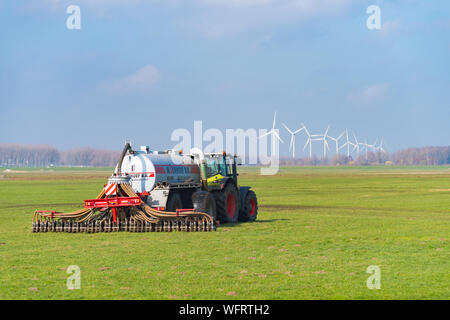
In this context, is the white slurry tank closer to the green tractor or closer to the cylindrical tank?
the cylindrical tank

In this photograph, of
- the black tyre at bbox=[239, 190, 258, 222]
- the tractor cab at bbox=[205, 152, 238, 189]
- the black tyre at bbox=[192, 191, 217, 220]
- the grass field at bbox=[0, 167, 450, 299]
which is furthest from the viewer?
the black tyre at bbox=[239, 190, 258, 222]

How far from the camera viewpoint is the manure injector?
24.6 m

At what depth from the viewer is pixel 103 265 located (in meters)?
16.1

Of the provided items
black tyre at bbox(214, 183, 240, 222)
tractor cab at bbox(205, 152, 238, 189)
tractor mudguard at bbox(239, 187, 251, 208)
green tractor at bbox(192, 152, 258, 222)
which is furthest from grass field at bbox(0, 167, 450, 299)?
tractor mudguard at bbox(239, 187, 251, 208)

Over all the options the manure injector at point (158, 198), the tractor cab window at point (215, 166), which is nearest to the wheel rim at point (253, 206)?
the manure injector at point (158, 198)

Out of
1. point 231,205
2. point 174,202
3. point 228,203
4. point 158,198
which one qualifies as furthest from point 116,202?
point 231,205

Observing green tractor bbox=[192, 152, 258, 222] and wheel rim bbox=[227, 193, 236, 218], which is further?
wheel rim bbox=[227, 193, 236, 218]

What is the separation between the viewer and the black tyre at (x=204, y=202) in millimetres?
26391

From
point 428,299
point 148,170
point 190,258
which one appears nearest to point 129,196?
point 148,170

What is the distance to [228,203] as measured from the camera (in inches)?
1165

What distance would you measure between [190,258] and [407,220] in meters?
15.8

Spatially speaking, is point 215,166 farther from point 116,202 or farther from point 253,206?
point 116,202

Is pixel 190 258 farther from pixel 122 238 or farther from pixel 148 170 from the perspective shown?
pixel 148 170
